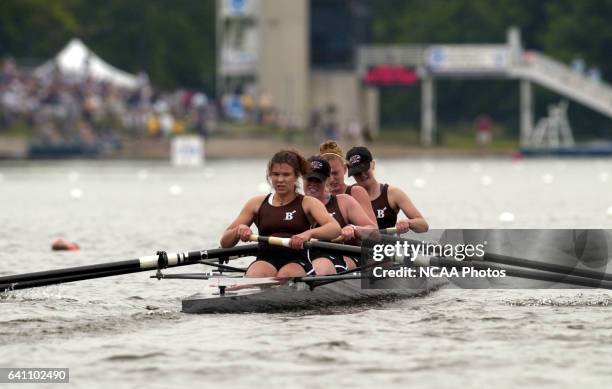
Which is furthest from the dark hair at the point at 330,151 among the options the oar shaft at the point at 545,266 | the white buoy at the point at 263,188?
the white buoy at the point at 263,188

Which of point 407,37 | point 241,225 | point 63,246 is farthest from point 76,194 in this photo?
point 407,37

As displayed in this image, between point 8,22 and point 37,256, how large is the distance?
A: 68.2 meters

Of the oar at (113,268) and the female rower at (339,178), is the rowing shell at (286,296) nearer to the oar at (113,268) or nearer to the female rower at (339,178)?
the oar at (113,268)

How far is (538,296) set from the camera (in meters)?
16.8

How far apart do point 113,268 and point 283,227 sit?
1770 mm

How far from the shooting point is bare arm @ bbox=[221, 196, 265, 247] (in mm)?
15461

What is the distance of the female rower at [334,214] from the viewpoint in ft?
52.2

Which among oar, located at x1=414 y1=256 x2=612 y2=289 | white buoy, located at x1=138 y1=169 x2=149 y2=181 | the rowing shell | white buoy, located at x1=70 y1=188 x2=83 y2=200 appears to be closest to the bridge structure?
white buoy, located at x1=138 y1=169 x2=149 y2=181

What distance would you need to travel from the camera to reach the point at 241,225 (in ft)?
51.0

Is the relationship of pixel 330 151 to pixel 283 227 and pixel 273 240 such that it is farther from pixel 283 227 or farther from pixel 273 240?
pixel 273 240

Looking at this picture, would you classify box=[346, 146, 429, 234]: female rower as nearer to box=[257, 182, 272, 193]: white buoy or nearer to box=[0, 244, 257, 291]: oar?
box=[0, 244, 257, 291]: oar

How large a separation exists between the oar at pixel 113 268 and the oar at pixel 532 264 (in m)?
1.66

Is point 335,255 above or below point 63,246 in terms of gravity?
above

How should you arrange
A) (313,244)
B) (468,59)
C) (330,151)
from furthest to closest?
(468,59) < (330,151) < (313,244)
